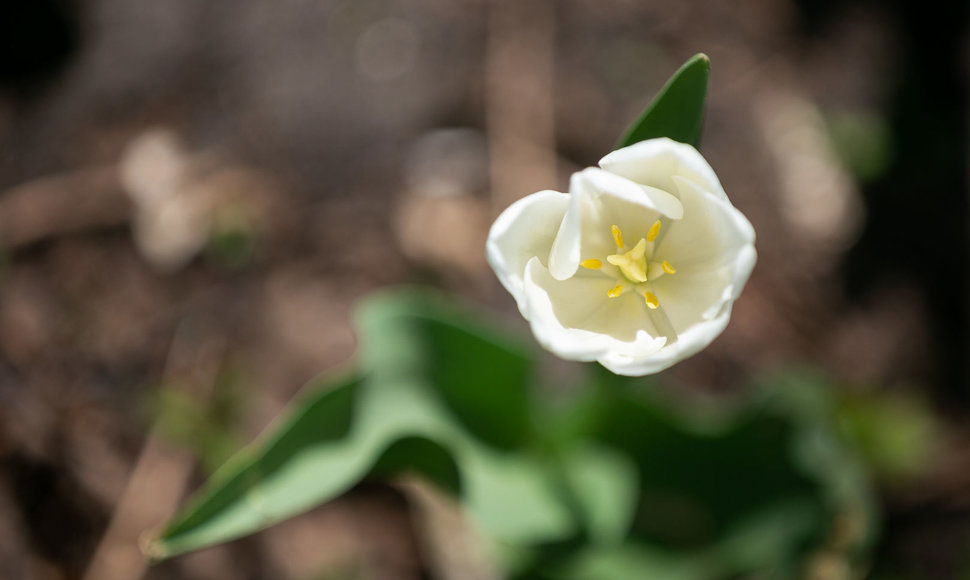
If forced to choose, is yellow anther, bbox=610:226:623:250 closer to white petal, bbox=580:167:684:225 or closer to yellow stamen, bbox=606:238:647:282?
yellow stamen, bbox=606:238:647:282

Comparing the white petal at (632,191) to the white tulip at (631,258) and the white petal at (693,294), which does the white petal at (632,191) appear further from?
the white petal at (693,294)

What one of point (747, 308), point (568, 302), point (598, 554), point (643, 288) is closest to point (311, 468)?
point (568, 302)

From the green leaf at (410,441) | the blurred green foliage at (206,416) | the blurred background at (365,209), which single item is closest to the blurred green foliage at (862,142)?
the blurred background at (365,209)

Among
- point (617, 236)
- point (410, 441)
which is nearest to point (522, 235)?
point (617, 236)

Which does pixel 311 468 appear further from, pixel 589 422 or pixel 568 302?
pixel 589 422

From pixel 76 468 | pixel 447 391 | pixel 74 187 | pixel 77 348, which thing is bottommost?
pixel 76 468

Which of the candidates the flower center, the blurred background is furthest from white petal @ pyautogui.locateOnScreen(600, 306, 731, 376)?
the blurred background
